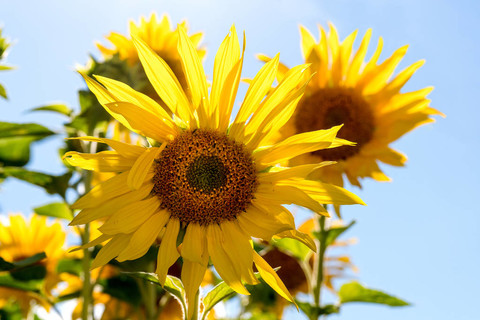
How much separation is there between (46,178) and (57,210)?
197mm

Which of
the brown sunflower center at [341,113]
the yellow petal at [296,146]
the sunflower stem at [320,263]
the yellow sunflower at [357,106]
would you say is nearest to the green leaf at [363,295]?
the sunflower stem at [320,263]

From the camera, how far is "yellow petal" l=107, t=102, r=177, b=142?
155 cm

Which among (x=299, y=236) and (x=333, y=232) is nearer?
(x=299, y=236)

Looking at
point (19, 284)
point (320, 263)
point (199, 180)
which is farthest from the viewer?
point (19, 284)

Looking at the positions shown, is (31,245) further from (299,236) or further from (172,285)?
(299,236)

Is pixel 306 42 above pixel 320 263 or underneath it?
above

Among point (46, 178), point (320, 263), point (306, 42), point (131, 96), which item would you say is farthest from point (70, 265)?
point (306, 42)

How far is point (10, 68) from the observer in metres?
1.95

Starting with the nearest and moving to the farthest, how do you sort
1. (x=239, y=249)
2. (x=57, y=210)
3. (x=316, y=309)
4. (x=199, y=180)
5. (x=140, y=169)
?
(x=140, y=169) → (x=239, y=249) → (x=199, y=180) → (x=316, y=309) → (x=57, y=210)

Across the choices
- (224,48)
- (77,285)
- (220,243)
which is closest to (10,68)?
(224,48)

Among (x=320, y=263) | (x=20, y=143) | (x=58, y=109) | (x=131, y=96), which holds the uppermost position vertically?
(x=131, y=96)

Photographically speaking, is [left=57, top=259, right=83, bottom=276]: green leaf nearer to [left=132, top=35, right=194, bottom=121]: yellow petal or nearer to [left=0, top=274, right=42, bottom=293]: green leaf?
[left=0, top=274, right=42, bottom=293]: green leaf

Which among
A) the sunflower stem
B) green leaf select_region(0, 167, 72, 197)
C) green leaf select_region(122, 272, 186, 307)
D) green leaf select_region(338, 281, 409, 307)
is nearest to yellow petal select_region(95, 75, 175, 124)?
green leaf select_region(122, 272, 186, 307)

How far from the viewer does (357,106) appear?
2836 mm
